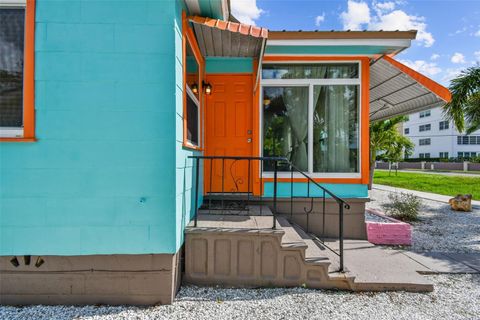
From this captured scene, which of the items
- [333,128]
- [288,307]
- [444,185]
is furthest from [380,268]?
[444,185]

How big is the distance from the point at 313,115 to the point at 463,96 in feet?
16.4

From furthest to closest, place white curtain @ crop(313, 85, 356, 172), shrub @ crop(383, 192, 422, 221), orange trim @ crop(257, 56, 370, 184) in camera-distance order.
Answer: shrub @ crop(383, 192, 422, 221) < white curtain @ crop(313, 85, 356, 172) < orange trim @ crop(257, 56, 370, 184)

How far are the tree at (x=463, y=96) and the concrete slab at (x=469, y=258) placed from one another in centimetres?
391

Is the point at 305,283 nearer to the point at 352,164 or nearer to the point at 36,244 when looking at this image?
the point at 352,164

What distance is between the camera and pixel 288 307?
245cm

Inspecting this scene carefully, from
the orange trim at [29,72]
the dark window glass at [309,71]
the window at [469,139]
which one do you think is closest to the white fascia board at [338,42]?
the dark window glass at [309,71]

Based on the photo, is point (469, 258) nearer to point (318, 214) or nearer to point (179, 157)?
point (318, 214)

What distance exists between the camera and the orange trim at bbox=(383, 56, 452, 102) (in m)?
3.37

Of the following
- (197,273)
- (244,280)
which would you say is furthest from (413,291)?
(197,273)

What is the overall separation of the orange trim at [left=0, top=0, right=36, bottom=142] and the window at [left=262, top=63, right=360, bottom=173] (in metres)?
2.93

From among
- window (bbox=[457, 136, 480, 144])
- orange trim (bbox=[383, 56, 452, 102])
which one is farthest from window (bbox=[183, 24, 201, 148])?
window (bbox=[457, 136, 480, 144])

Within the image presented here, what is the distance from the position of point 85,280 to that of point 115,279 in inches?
11.5

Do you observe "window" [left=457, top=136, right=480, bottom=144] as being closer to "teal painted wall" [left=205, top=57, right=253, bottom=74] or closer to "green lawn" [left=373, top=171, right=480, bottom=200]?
"green lawn" [left=373, top=171, right=480, bottom=200]

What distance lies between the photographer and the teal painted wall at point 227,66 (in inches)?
167
